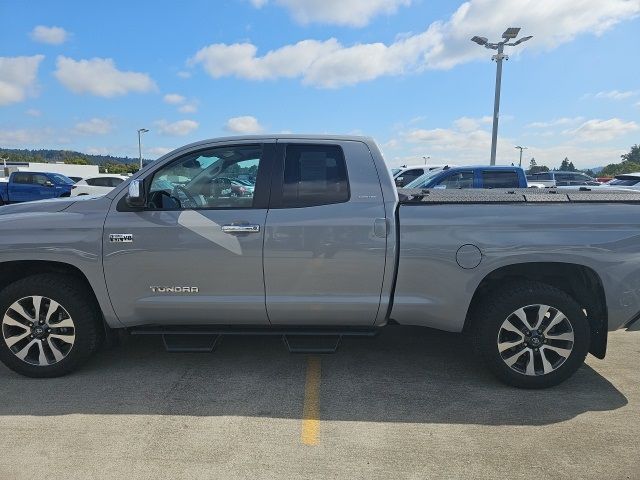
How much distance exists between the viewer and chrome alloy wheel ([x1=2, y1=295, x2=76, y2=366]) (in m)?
3.60

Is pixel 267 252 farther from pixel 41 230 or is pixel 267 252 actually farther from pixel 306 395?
pixel 41 230

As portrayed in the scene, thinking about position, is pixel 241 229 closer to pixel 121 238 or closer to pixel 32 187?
pixel 121 238

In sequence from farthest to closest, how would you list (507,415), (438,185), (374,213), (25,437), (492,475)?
(438,185), (374,213), (507,415), (25,437), (492,475)

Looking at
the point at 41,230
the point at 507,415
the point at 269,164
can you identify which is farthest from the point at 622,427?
the point at 41,230

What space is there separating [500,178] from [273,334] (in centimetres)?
782

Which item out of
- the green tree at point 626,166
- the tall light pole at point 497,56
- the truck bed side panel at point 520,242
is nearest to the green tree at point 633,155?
the green tree at point 626,166

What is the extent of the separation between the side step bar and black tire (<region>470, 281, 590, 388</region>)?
82cm

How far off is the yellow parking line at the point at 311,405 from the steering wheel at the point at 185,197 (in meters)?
1.64

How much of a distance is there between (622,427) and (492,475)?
1148mm

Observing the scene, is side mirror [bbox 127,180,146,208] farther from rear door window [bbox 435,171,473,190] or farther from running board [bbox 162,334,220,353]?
rear door window [bbox 435,171,473,190]

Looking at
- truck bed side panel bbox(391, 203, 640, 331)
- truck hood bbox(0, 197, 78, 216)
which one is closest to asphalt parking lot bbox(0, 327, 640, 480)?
truck bed side panel bbox(391, 203, 640, 331)

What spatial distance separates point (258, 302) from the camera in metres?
3.50

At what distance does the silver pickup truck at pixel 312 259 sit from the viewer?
3.37 meters

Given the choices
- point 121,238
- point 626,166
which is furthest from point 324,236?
point 626,166
